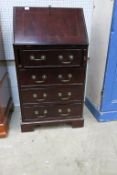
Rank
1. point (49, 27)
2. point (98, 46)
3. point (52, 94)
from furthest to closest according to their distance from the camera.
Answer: point (98, 46)
point (52, 94)
point (49, 27)

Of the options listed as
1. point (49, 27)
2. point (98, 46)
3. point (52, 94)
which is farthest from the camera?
point (98, 46)

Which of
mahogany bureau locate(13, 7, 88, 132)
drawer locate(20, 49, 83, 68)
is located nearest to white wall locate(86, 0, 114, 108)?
mahogany bureau locate(13, 7, 88, 132)

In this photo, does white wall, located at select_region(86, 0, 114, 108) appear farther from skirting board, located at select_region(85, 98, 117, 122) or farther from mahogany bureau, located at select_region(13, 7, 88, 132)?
mahogany bureau, located at select_region(13, 7, 88, 132)

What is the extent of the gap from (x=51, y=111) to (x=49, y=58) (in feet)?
1.86

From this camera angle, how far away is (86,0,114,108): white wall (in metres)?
1.68

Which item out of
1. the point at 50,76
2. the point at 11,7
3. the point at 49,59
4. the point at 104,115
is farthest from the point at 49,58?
the point at 104,115

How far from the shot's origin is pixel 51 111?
1.82 metres

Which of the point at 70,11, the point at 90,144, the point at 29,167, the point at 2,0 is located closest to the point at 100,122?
the point at 90,144

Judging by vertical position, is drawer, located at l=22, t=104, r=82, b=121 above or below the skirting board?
above

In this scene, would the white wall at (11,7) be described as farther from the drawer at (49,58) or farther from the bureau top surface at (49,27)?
the drawer at (49,58)

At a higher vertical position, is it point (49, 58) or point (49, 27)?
point (49, 27)

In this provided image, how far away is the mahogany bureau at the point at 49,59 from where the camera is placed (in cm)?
151

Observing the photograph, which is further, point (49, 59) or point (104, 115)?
point (104, 115)

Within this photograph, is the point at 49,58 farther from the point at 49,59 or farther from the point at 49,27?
the point at 49,27
